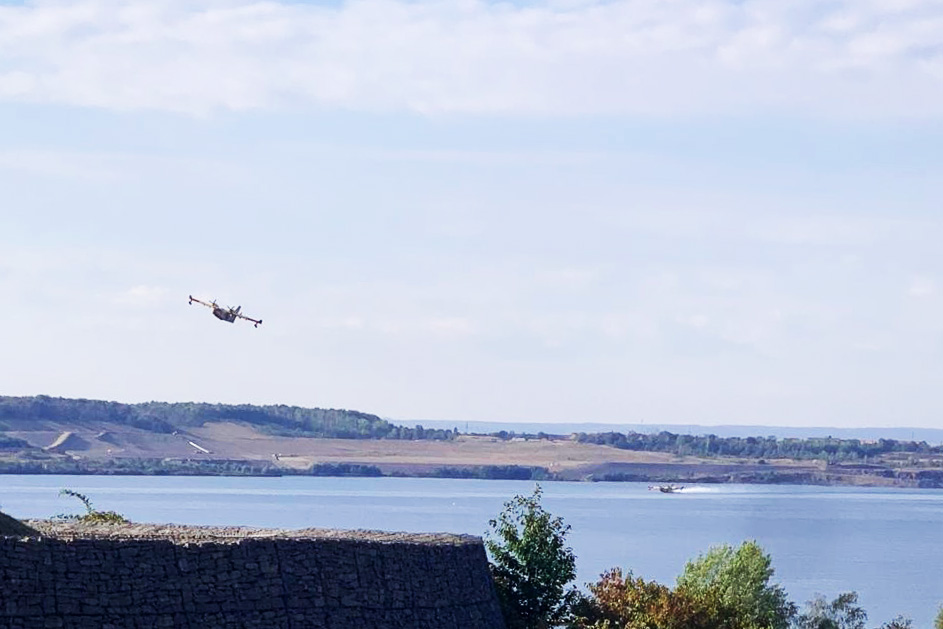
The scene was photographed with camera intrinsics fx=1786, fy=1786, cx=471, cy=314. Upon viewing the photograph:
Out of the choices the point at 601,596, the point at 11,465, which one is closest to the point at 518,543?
the point at 601,596

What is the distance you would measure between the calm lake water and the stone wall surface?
53.6 m

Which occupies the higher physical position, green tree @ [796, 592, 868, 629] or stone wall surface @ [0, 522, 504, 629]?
stone wall surface @ [0, 522, 504, 629]

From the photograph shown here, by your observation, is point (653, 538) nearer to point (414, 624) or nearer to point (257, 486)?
point (257, 486)

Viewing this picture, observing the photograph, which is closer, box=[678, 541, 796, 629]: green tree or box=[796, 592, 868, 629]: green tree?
box=[678, 541, 796, 629]: green tree

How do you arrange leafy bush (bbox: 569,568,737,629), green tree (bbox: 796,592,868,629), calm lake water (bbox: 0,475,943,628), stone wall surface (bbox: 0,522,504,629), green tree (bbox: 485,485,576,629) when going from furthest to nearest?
calm lake water (bbox: 0,475,943,628)
green tree (bbox: 796,592,868,629)
green tree (bbox: 485,485,576,629)
leafy bush (bbox: 569,568,737,629)
stone wall surface (bbox: 0,522,504,629)

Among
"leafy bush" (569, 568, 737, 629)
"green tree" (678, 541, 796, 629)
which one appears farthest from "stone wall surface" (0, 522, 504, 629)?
"green tree" (678, 541, 796, 629)

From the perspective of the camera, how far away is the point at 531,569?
36.4 metres

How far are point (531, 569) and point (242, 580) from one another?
409 inches

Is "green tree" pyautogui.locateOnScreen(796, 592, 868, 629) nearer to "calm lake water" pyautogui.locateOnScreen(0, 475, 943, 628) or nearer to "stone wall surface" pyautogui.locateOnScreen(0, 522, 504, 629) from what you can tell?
"calm lake water" pyautogui.locateOnScreen(0, 475, 943, 628)

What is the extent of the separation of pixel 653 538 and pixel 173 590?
106 metres

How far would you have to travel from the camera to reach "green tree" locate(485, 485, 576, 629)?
117ft

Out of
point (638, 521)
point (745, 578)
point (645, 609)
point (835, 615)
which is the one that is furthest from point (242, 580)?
point (638, 521)

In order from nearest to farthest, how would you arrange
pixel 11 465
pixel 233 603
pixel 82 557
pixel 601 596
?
pixel 82 557, pixel 233 603, pixel 601 596, pixel 11 465

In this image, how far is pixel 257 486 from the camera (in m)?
189
